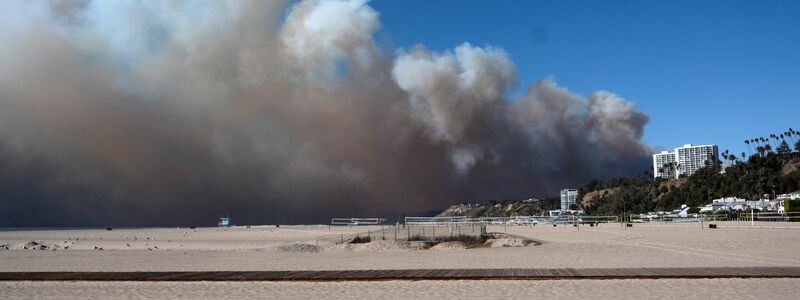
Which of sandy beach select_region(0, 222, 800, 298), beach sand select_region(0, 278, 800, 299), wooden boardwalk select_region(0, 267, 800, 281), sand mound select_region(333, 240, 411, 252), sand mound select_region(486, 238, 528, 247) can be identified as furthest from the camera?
sand mound select_region(486, 238, 528, 247)

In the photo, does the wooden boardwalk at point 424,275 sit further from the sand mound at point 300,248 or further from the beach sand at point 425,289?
the sand mound at point 300,248

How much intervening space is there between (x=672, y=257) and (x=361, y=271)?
12.8 metres

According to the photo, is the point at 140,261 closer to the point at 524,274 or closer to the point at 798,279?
the point at 524,274

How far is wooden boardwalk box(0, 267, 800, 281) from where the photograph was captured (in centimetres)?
1872

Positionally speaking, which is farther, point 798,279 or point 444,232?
point 444,232

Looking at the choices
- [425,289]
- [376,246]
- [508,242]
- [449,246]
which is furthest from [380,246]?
[425,289]

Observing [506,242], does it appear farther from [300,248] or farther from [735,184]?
[735,184]

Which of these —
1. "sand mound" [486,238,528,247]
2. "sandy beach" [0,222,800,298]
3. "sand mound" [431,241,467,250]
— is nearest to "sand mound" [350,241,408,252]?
"sandy beach" [0,222,800,298]

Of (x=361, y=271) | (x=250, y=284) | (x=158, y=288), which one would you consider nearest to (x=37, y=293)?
(x=158, y=288)

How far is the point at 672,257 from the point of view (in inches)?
1046

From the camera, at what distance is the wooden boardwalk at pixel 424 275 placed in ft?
61.4

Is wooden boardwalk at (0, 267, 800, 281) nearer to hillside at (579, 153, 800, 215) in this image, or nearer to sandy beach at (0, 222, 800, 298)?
sandy beach at (0, 222, 800, 298)

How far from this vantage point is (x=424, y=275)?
19.6 meters

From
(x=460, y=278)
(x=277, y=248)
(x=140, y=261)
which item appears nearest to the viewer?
(x=460, y=278)
